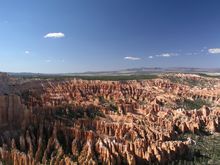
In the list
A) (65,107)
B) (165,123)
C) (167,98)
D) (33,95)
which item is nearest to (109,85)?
(167,98)

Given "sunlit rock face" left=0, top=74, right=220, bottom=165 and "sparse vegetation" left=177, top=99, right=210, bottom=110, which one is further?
"sparse vegetation" left=177, top=99, right=210, bottom=110

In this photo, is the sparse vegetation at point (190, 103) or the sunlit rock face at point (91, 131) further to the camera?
the sparse vegetation at point (190, 103)

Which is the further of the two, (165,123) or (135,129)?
(165,123)

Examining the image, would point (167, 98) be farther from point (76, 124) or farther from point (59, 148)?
point (59, 148)

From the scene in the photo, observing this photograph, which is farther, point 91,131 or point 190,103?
point 190,103

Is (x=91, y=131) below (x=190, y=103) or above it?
above

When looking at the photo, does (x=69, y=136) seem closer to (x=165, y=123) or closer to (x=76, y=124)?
(x=76, y=124)

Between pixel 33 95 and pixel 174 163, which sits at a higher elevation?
pixel 33 95

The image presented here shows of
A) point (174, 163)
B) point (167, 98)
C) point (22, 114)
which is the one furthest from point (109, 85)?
point (174, 163)

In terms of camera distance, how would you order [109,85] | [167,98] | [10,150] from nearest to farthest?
[10,150] < [167,98] < [109,85]

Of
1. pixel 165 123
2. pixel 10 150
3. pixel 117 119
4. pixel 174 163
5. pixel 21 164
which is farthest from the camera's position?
pixel 117 119
